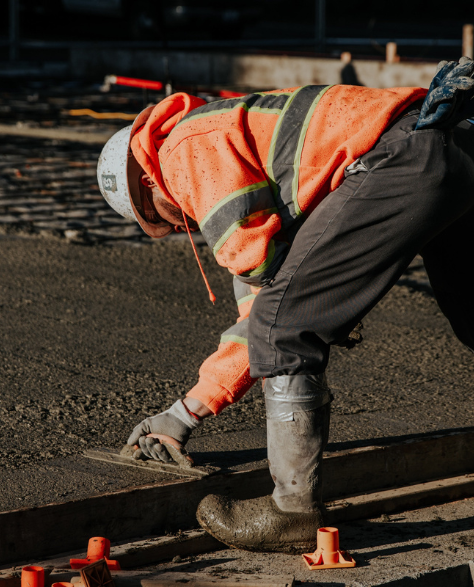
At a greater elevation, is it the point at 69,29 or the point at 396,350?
the point at 396,350

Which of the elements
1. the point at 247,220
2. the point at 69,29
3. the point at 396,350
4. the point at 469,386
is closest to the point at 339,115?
the point at 247,220

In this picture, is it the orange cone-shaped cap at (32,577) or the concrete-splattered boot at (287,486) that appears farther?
the concrete-splattered boot at (287,486)

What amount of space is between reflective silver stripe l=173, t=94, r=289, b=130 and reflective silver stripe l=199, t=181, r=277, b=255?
A: 246 mm

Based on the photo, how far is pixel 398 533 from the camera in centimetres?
311

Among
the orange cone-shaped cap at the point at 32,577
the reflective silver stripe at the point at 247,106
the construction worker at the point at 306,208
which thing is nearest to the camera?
the orange cone-shaped cap at the point at 32,577

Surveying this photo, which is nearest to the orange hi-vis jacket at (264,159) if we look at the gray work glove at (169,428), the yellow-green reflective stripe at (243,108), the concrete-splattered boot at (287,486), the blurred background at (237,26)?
the yellow-green reflective stripe at (243,108)

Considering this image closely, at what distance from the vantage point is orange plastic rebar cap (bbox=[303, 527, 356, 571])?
9.08ft

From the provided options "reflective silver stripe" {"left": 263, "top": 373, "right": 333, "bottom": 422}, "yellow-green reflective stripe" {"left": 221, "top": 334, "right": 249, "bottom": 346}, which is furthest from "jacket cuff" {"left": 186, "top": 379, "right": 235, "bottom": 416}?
"reflective silver stripe" {"left": 263, "top": 373, "right": 333, "bottom": 422}

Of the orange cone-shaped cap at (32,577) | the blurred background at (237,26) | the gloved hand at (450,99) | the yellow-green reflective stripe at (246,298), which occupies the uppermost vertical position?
the gloved hand at (450,99)

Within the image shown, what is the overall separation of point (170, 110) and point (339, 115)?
0.57 m

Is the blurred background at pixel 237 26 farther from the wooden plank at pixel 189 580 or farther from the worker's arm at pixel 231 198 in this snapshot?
the wooden plank at pixel 189 580

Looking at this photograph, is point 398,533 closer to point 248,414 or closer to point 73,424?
point 248,414

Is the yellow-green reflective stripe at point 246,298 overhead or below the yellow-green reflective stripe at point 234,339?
overhead

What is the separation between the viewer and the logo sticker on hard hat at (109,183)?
3.00 metres
